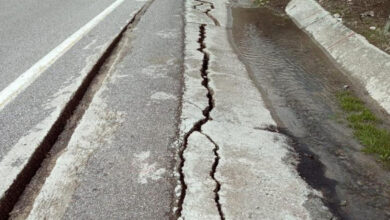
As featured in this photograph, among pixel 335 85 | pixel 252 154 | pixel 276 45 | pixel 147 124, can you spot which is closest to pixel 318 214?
pixel 252 154

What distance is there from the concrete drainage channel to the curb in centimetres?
292

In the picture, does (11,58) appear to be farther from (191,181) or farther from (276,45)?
(276,45)

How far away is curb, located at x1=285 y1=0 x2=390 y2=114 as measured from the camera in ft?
14.0

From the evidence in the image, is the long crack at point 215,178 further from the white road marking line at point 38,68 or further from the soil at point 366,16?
the soil at point 366,16

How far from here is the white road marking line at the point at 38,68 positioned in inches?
134

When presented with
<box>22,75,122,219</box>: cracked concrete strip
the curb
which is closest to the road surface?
<box>22,75,122,219</box>: cracked concrete strip

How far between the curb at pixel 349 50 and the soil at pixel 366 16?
0.76 ft

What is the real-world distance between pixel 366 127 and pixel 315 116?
46 centimetres

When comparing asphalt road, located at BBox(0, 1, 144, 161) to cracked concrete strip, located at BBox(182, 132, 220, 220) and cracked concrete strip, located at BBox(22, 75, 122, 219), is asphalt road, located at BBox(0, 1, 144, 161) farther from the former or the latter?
cracked concrete strip, located at BBox(182, 132, 220, 220)

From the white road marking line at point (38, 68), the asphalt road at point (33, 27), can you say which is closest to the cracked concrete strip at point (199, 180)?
the white road marking line at point (38, 68)

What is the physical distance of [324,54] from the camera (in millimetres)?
5648

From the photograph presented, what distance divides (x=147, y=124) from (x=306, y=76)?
248cm

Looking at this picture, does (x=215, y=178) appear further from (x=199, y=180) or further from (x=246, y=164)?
(x=246, y=164)

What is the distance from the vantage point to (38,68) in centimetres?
398
